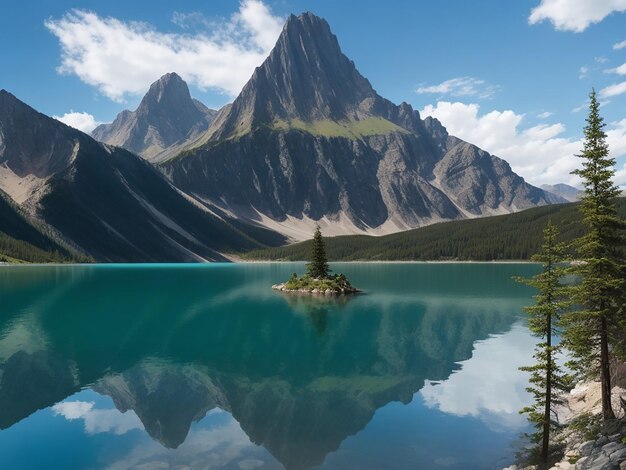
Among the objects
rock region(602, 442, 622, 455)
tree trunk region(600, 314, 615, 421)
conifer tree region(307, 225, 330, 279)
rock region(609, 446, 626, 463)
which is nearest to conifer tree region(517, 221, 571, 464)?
tree trunk region(600, 314, 615, 421)

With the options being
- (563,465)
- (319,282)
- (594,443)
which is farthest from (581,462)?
(319,282)

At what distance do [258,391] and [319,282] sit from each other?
241 feet

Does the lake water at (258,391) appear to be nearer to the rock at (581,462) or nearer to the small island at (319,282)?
the rock at (581,462)

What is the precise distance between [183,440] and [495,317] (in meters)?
53.1

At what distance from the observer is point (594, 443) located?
66.3ft

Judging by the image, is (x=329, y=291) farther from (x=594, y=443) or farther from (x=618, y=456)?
(x=618, y=456)

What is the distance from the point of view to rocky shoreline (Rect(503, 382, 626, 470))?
17898 mm

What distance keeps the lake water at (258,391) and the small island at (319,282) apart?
35924 millimetres

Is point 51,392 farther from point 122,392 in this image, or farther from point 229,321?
point 229,321

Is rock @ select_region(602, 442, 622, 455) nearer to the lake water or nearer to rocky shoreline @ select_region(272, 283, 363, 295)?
the lake water

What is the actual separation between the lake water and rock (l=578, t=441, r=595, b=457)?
120 inches

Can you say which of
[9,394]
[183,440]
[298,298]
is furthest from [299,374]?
[298,298]

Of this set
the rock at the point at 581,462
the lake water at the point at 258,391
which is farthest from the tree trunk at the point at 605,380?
the lake water at the point at 258,391

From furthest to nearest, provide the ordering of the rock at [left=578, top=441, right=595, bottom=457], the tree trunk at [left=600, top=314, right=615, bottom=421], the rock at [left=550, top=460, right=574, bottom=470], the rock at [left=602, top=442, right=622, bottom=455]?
the tree trunk at [left=600, top=314, right=615, bottom=421] → the rock at [left=578, top=441, right=595, bottom=457] → the rock at [left=550, top=460, right=574, bottom=470] → the rock at [left=602, top=442, right=622, bottom=455]
